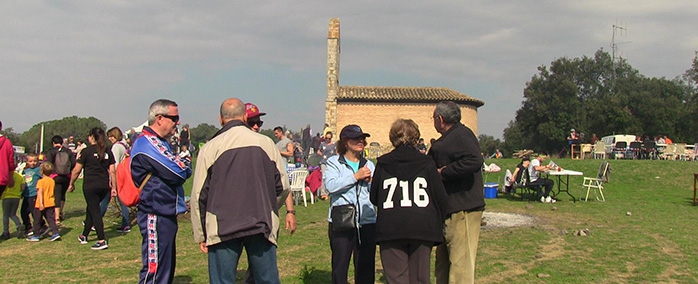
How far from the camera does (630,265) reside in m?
6.89

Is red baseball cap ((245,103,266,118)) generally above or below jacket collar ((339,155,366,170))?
above

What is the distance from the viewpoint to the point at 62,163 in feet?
34.2

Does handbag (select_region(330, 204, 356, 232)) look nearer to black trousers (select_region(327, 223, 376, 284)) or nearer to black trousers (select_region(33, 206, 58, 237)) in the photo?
black trousers (select_region(327, 223, 376, 284))

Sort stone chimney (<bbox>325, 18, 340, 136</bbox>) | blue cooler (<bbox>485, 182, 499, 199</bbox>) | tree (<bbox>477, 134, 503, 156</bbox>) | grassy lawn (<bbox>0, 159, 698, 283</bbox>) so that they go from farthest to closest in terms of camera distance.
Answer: tree (<bbox>477, 134, 503, 156</bbox>) → stone chimney (<bbox>325, 18, 340, 136</bbox>) → blue cooler (<bbox>485, 182, 499, 199</bbox>) → grassy lawn (<bbox>0, 159, 698, 283</bbox>)

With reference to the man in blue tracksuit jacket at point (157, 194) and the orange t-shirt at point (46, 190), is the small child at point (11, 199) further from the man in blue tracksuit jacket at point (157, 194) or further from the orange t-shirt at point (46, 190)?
the man in blue tracksuit jacket at point (157, 194)

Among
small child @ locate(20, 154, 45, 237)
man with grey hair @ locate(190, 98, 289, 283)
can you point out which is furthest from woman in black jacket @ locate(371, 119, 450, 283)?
small child @ locate(20, 154, 45, 237)

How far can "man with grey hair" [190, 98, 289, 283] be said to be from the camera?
144 inches

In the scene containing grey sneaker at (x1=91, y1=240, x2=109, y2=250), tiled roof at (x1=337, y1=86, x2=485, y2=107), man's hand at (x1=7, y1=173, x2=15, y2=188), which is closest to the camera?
grey sneaker at (x1=91, y1=240, x2=109, y2=250)

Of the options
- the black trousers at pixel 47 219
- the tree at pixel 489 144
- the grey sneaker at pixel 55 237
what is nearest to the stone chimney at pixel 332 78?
the black trousers at pixel 47 219

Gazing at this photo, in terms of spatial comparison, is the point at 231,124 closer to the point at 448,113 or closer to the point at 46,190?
the point at 448,113

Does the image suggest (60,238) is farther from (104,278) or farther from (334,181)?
(334,181)

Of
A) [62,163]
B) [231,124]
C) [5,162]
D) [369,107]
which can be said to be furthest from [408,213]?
[369,107]

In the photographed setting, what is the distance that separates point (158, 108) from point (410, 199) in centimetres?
210

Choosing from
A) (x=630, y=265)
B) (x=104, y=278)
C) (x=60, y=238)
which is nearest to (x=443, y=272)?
(x=630, y=265)
